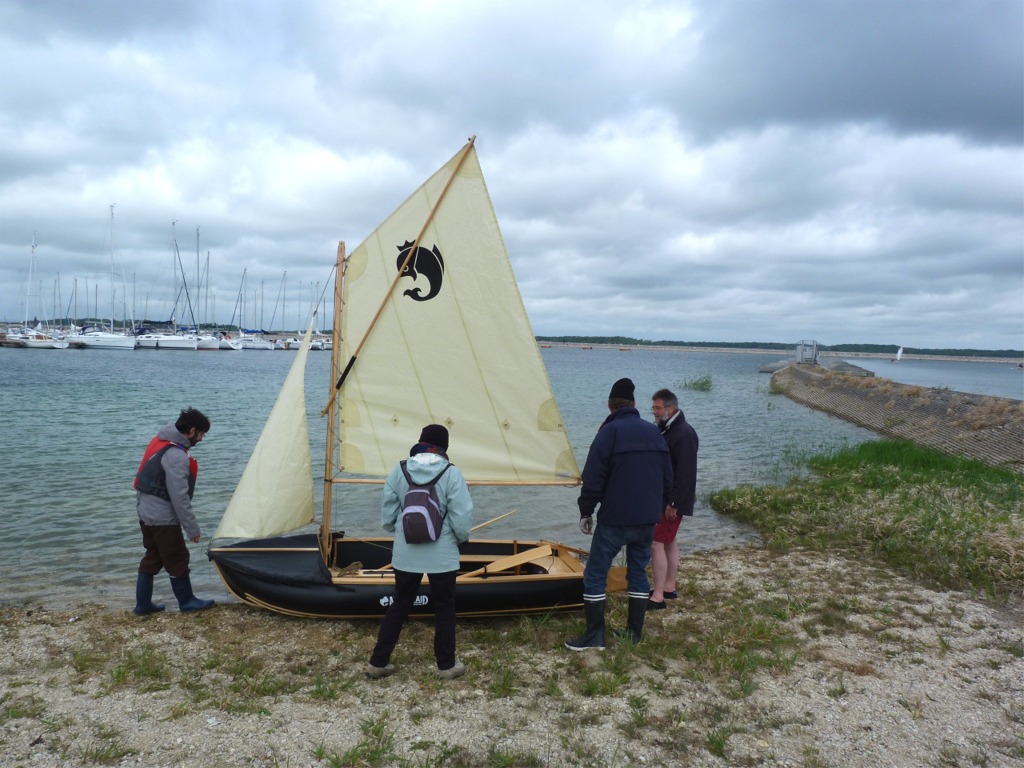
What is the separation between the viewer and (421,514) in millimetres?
5297

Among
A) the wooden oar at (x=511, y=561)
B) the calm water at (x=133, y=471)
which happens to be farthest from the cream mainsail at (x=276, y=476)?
the wooden oar at (x=511, y=561)

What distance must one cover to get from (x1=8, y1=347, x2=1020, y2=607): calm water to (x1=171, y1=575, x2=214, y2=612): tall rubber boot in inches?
36.5

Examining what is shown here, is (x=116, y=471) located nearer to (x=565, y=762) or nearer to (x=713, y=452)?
(x=565, y=762)

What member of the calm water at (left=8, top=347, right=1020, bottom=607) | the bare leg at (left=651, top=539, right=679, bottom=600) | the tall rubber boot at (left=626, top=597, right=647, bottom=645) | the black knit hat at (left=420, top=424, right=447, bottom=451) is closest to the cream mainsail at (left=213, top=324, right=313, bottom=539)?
the calm water at (left=8, top=347, right=1020, bottom=607)

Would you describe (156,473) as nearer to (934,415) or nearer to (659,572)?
(659,572)

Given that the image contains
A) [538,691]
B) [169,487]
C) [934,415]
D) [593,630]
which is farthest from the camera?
[934,415]

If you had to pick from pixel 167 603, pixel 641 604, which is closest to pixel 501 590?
pixel 641 604

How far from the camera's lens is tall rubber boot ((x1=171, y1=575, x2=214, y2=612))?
7.54 m

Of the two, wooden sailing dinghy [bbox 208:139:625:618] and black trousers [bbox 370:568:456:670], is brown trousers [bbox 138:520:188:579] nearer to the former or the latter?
wooden sailing dinghy [bbox 208:139:625:618]

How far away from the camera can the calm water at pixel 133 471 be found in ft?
32.4

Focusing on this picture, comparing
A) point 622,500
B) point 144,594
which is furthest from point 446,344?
point 144,594

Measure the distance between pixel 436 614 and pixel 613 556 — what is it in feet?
5.77

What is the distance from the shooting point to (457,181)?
7336 mm

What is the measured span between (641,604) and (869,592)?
341 centimetres
